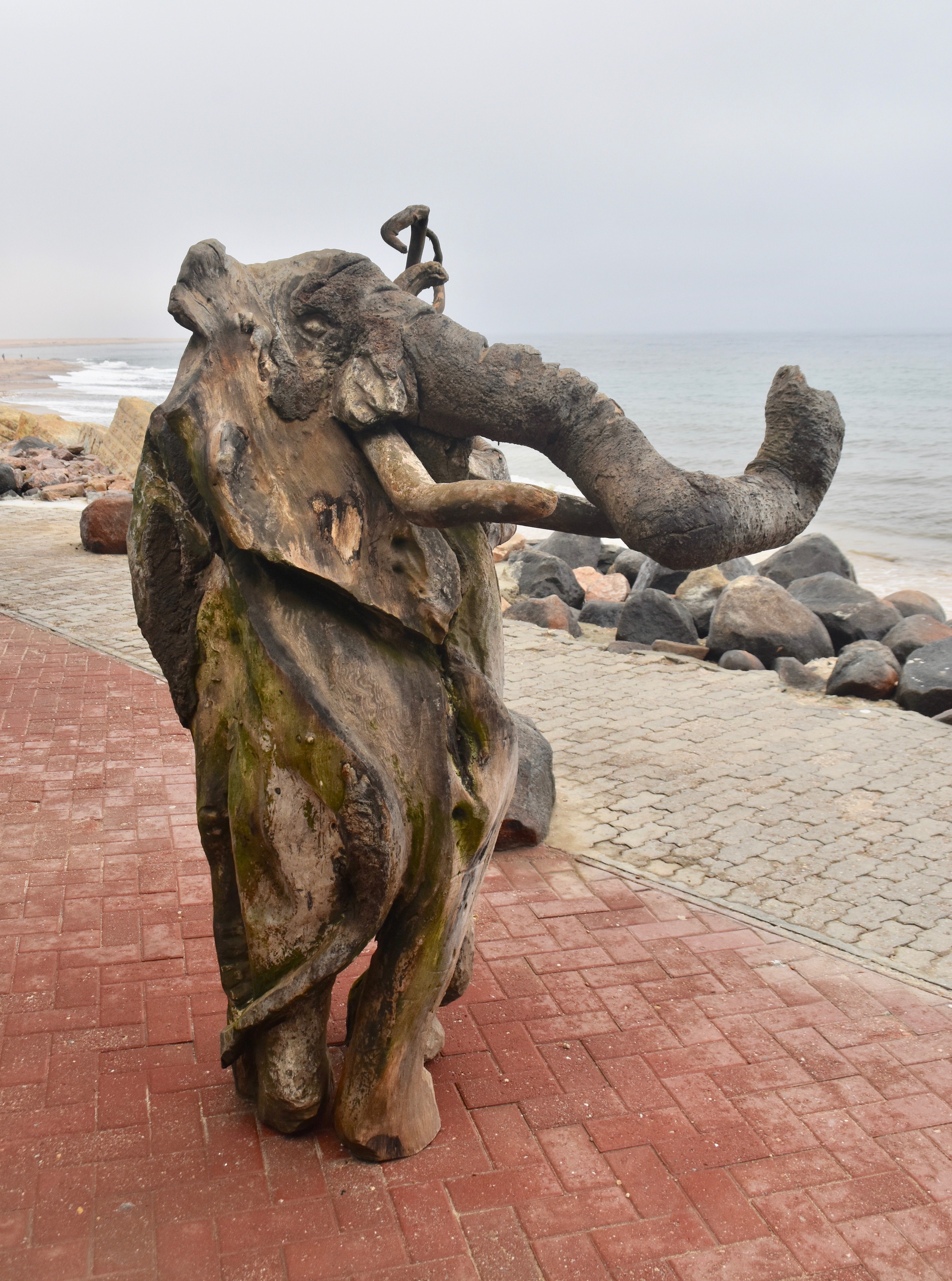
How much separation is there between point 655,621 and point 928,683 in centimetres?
274

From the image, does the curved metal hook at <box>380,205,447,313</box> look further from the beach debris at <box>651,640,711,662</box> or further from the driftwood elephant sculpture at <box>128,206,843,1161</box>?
the beach debris at <box>651,640,711,662</box>

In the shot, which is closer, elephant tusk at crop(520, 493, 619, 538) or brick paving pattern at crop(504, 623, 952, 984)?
elephant tusk at crop(520, 493, 619, 538)

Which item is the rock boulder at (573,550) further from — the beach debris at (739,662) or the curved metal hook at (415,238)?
the curved metal hook at (415,238)

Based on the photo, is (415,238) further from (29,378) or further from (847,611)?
(29,378)

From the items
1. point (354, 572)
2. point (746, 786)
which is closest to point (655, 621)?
point (746, 786)

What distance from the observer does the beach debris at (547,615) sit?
11.0m

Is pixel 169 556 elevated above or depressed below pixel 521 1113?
above

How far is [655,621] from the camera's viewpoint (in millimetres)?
10570

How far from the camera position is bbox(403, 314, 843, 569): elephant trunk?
285 cm

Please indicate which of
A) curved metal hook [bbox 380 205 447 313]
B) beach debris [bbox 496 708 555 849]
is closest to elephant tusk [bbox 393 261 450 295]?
curved metal hook [bbox 380 205 447 313]

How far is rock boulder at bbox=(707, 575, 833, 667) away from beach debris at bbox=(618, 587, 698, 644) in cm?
28

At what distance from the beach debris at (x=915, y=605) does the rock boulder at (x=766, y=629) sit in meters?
2.26

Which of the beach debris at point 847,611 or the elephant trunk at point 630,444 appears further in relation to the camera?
the beach debris at point 847,611

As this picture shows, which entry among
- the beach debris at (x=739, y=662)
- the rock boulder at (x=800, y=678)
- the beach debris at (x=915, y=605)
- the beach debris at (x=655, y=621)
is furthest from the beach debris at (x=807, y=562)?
the rock boulder at (x=800, y=678)
